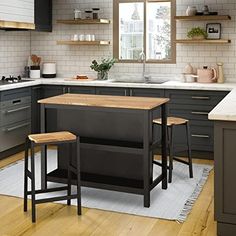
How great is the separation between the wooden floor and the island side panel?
0.59 meters

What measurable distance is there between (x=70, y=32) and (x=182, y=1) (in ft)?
5.65

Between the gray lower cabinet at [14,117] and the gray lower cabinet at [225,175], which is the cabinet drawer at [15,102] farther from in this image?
the gray lower cabinet at [225,175]

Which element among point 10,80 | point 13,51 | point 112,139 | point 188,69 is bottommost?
point 112,139

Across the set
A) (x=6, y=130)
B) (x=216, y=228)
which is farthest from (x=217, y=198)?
(x=6, y=130)

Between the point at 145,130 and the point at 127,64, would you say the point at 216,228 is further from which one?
the point at 127,64

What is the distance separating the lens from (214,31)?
6.18m

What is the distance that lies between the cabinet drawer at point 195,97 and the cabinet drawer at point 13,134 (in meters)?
1.93

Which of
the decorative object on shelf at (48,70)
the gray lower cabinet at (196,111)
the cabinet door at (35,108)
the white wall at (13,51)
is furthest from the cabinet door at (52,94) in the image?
the gray lower cabinet at (196,111)

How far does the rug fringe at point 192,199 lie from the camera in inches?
155

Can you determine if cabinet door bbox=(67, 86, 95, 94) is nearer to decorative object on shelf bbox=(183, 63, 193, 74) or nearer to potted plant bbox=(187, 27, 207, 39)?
decorative object on shelf bbox=(183, 63, 193, 74)

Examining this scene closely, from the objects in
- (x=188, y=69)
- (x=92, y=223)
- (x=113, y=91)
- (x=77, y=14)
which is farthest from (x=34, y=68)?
(x=92, y=223)

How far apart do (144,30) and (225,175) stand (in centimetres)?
364

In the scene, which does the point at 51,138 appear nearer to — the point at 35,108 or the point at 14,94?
the point at 14,94

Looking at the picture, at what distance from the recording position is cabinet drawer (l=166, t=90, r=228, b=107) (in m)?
5.67
